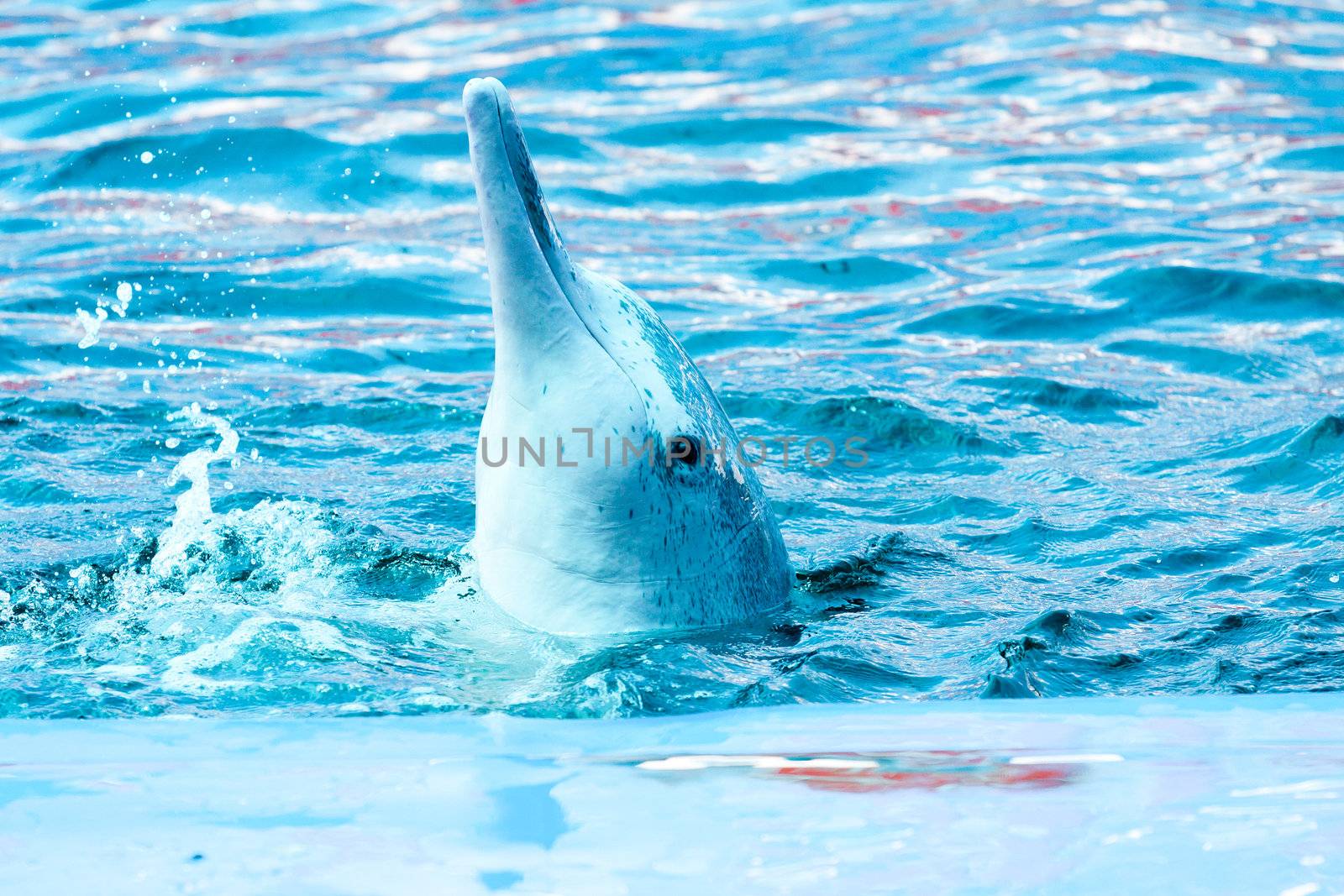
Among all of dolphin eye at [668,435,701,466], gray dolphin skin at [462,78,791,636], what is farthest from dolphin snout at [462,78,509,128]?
dolphin eye at [668,435,701,466]

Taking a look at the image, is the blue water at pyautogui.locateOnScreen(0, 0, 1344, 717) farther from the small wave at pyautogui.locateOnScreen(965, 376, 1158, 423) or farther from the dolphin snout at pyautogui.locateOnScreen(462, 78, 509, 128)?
the dolphin snout at pyautogui.locateOnScreen(462, 78, 509, 128)

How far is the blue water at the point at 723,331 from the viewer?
12.1 ft

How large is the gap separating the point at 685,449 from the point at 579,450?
278 mm

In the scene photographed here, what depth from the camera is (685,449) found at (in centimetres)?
351

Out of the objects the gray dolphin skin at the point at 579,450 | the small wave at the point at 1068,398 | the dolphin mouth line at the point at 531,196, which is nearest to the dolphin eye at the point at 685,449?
the gray dolphin skin at the point at 579,450

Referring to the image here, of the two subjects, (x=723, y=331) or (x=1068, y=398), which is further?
(x=723, y=331)

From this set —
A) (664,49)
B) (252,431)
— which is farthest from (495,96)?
(664,49)

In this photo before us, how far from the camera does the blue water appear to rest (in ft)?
12.1

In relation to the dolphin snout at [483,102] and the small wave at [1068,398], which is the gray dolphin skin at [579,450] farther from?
the small wave at [1068,398]

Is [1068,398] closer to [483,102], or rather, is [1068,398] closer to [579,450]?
[579,450]

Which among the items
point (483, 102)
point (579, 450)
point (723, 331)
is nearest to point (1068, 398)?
point (723, 331)

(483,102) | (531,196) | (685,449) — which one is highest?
(483,102)

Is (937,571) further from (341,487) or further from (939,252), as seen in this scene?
(939,252)

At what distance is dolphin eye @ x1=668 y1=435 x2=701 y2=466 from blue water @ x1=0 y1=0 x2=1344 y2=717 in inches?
16.5
